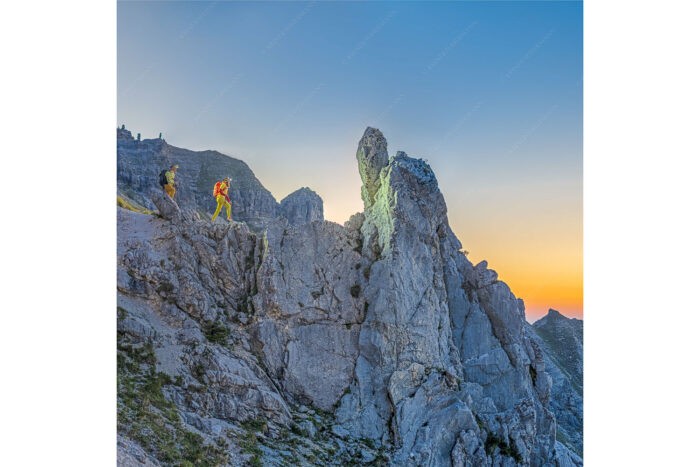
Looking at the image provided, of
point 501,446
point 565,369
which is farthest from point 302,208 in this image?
point 501,446

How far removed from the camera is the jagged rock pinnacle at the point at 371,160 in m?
36.8

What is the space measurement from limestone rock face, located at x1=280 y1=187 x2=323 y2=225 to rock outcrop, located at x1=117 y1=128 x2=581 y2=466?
170ft

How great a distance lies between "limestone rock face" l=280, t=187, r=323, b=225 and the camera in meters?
88.4

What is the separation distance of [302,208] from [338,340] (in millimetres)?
61575

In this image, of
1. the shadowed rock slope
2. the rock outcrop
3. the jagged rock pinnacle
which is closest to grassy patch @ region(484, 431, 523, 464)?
the rock outcrop

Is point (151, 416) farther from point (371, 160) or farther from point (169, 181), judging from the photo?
point (371, 160)

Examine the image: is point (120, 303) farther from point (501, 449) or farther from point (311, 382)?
point (501, 449)

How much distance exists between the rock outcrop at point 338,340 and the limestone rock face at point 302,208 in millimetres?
51917

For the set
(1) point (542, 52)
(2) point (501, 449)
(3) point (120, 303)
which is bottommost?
(2) point (501, 449)

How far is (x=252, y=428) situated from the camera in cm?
2272

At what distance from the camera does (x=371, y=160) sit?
36938 mm

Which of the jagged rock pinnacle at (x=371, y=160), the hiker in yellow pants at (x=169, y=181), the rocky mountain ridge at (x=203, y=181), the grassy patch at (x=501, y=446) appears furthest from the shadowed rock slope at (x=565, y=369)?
the rocky mountain ridge at (x=203, y=181)
